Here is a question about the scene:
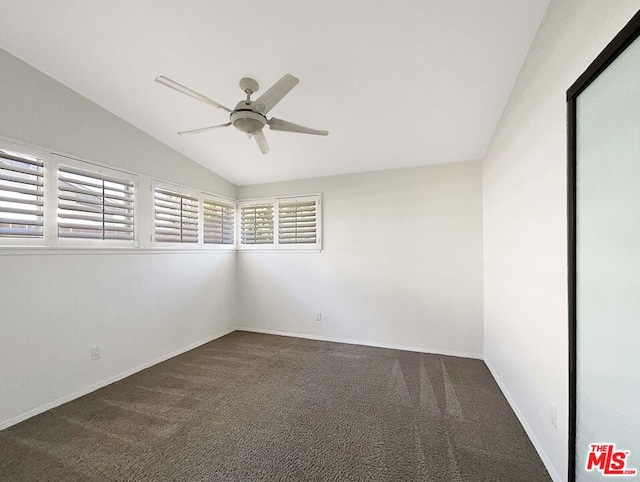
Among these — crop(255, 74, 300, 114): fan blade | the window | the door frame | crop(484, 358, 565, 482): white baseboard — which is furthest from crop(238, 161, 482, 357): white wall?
crop(255, 74, 300, 114): fan blade

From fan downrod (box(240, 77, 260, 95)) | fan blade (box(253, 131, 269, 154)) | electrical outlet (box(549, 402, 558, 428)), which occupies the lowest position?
electrical outlet (box(549, 402, 558, 428))

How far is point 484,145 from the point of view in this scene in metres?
3.15

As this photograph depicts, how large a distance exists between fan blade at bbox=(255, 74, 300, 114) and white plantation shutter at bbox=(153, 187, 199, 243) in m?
2.16

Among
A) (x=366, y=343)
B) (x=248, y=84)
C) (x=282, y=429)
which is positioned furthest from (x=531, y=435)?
(x=248, y=84)

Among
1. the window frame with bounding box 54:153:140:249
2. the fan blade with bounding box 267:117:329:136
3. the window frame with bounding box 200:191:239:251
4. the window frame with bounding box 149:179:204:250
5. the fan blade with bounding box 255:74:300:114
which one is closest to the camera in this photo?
the fan blade with bounding box 255:74:300:114

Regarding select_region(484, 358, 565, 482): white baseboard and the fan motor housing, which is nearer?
select_region(484, 358, 565, 482): white baseboard

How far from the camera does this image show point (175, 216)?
368cm

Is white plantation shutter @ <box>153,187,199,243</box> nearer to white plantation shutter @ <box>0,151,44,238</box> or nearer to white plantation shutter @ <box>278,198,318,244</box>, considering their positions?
white plantation shutter @ <box>0,151,44,238</box>

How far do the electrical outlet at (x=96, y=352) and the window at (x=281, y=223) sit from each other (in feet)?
7.84

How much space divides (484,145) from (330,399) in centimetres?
313

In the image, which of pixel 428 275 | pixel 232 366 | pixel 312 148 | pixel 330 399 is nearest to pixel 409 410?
pixel 330 399

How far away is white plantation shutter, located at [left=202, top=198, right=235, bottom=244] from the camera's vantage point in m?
4.22

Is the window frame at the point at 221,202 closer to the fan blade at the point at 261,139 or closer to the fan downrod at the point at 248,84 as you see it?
the fan blade at the point at 261,139

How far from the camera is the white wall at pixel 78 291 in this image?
87.2 inches
